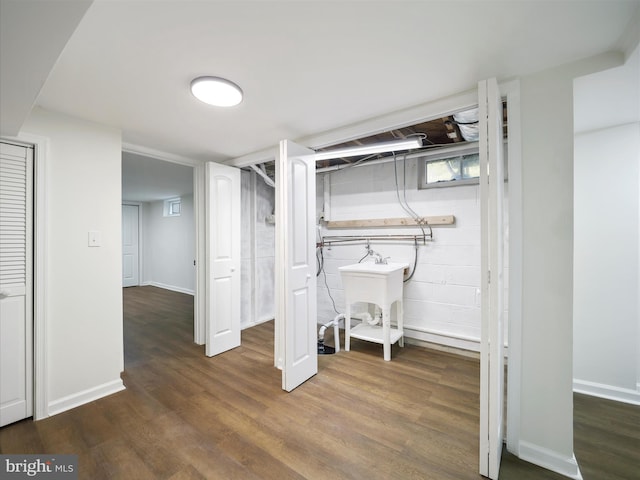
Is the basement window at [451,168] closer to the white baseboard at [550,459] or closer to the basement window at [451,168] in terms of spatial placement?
the basement window at [451,168]

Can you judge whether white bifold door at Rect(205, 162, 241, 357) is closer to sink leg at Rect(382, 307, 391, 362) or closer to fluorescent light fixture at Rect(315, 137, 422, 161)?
fluorescent light fixture at Rect(315, 137, 422, 161)

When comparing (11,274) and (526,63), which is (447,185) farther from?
(11,274)

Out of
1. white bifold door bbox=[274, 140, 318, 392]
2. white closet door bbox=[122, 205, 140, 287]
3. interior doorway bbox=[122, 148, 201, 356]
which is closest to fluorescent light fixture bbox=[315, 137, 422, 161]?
white bifold door bbox=[274, 140, 318, 392]

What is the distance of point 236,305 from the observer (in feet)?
10.5

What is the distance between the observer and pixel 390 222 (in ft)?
11.0

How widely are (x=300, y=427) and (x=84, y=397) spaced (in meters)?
1.77

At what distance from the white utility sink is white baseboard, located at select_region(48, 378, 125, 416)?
2.23 metres

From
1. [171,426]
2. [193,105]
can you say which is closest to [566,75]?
[193,105]

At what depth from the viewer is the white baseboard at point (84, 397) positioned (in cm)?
197

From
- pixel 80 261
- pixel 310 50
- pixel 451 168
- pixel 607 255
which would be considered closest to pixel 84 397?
pixel 80 261

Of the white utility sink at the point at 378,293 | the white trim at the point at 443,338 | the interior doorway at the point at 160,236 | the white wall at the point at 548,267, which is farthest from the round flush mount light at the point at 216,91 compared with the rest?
the interior doorway at the point at 160,236

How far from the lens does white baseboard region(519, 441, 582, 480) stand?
4.65ft

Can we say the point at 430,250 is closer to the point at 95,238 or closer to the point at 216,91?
the point at 216,91

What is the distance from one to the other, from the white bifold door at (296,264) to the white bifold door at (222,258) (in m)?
0.84
